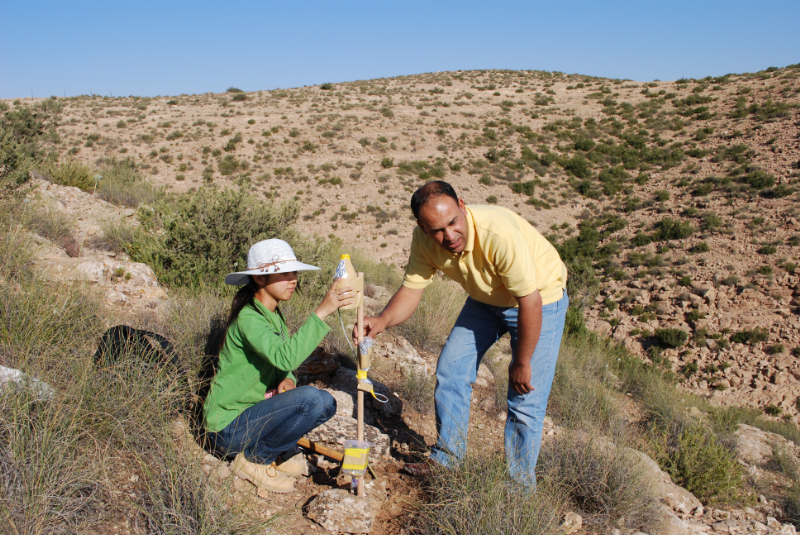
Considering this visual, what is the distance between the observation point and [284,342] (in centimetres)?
223

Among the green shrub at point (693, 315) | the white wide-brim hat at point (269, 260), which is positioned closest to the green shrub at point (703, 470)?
the white wide-brim hat at point (269, 260)

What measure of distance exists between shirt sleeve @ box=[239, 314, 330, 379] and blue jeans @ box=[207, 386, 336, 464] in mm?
263

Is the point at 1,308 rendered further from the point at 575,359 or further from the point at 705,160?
the point at 705,160

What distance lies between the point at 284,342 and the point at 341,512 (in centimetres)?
79

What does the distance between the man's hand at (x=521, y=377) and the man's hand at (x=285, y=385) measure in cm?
118

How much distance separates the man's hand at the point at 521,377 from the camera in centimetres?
226

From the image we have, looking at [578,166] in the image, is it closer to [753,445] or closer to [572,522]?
[753,445]

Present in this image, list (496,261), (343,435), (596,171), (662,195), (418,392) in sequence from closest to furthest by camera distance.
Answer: (496,261)
(343,435)
(418,392)
(662,195)
(596,171)

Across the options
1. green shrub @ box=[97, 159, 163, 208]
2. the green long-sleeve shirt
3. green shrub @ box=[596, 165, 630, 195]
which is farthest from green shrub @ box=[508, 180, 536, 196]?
the green long-sleeve shirt

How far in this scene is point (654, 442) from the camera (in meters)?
3.79

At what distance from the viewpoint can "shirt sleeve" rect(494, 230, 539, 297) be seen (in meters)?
2.10

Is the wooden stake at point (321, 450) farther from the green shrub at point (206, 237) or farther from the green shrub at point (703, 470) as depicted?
the green shrub at point (206, 237)

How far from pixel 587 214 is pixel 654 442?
14.2m

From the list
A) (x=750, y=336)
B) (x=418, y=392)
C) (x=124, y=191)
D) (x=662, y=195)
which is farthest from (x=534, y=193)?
(x=418, y=392)
